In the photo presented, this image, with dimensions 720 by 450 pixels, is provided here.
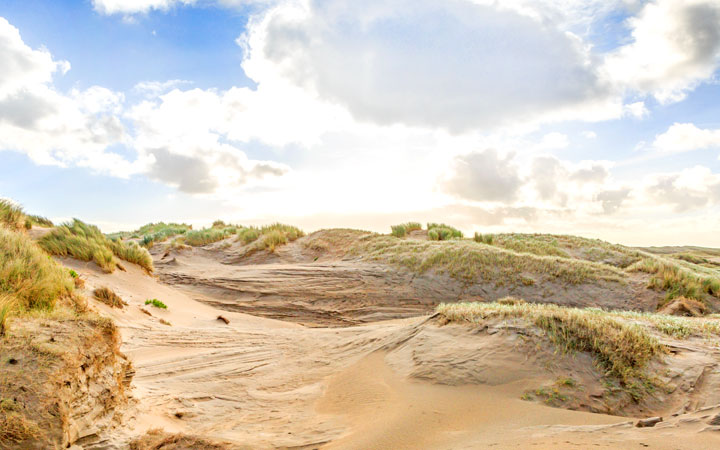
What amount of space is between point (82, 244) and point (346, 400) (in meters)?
9.54

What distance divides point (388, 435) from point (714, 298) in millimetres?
14626


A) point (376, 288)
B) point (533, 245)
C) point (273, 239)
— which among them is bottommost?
point (376, 288)

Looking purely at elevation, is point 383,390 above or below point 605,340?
below

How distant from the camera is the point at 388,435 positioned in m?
3.98

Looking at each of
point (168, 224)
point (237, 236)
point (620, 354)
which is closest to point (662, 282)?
point (620, 354)

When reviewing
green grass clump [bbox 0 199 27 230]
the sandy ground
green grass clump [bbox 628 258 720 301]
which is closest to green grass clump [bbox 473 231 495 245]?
green grass clump [bbox 628 258 720 301]

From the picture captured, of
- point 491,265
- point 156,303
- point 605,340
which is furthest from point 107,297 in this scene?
point 491,265

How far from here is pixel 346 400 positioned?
530 centimetres

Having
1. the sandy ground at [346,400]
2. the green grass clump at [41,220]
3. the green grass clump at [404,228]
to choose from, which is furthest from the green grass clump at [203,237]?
the sandy ground at [346,400]

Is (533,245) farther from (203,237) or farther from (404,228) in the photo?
(203,237)

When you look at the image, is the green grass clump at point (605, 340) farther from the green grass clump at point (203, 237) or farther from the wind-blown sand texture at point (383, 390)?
the green grass clump at point (203, 237)

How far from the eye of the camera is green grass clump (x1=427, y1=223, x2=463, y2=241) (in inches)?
805

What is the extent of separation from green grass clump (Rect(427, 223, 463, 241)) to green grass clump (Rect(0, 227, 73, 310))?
16235 mm

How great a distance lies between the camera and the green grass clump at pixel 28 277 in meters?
4.98
